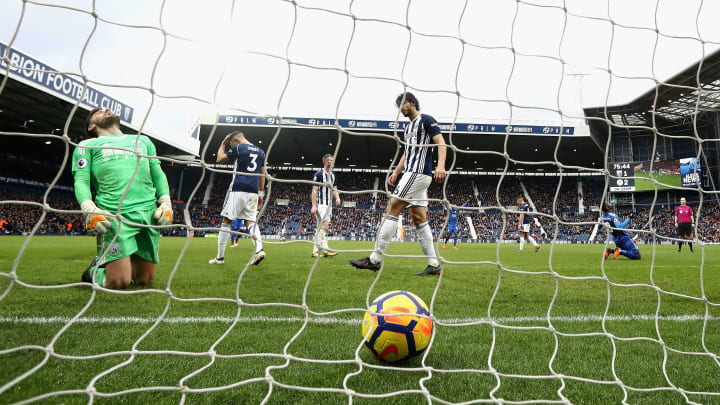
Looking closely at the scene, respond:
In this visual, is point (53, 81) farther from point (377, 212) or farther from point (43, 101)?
point (377, 212)

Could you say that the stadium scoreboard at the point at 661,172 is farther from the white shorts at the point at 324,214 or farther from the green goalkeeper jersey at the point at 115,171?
the green goalkeeper jersey at the point at 115,171

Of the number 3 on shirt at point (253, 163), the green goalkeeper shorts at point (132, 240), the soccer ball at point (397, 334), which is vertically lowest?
the soccer ball at point (397, 334)

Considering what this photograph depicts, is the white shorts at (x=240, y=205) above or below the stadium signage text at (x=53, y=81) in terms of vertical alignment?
below

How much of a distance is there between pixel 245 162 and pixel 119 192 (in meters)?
2.38

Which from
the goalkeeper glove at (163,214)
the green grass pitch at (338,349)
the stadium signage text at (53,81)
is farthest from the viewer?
the stadium signage text at (53,81)

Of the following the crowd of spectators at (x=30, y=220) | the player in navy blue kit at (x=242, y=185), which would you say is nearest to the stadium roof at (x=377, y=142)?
the crowd of spectators at (x=30, y=220)

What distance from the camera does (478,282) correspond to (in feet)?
13.8

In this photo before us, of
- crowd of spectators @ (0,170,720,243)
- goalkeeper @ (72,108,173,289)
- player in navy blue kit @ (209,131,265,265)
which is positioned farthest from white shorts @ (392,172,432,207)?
crowd of spectators @ (0,170,720,243)

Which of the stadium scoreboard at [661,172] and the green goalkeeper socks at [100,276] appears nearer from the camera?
the green goalkeeper socks at [100,276]

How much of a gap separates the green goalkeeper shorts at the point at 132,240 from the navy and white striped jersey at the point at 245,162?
210 cm

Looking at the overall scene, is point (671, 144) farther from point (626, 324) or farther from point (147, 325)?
point (147, 325)

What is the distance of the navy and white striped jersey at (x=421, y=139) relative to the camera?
4.00 meters

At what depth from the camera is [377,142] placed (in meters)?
23.7

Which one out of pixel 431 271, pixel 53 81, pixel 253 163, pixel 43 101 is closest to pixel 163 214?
pixel 253 163
